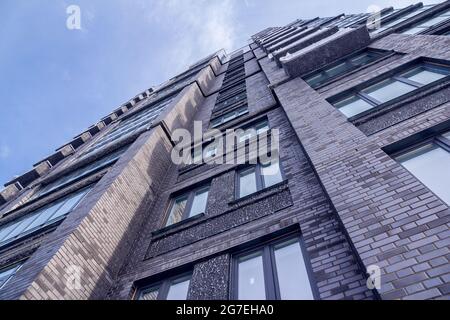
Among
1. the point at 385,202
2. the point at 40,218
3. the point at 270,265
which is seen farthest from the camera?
the point at 40,218

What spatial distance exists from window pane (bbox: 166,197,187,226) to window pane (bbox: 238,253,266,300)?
2.69 m

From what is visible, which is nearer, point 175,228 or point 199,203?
point 175,228

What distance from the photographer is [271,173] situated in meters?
6.82

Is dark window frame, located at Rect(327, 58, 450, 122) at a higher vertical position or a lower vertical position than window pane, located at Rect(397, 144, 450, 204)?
higher

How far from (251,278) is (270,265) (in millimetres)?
338

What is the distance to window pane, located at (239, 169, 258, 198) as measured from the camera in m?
6.73

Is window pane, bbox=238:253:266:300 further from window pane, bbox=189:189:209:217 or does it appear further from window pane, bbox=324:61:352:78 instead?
window pane, bbox=324:61:352:78

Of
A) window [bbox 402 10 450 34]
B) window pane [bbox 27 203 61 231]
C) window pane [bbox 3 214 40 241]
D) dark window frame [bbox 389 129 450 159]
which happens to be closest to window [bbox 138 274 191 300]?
dark window frame [bbox 389 129 450 159]

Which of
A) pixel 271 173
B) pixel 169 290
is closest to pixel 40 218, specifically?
pixel 169 290

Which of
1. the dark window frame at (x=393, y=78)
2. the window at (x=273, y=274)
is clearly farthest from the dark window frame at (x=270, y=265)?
the dark window frame at (x=393, y=78)

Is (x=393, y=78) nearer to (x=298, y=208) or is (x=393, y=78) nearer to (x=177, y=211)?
(x=298, y=208)

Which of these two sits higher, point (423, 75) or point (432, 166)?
point (423, 75)

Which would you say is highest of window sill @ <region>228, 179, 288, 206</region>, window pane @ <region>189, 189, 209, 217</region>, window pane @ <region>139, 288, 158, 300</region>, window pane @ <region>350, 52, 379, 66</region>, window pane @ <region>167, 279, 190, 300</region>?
window pane @ <region>350, 52, 379, 66</region>
